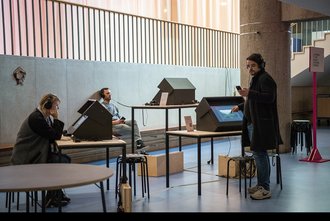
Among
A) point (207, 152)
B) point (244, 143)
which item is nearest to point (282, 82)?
point (207, 152)

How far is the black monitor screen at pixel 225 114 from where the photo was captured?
17.0 feet

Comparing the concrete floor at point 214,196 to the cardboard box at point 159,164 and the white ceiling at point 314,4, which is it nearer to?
the cardboard box at point 159,164

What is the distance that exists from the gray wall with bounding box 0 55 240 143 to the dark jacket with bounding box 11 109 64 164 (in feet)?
7.59

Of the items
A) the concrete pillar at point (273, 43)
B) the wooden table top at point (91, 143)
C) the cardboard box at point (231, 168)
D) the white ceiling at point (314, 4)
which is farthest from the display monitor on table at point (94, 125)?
the concrete pillar at point (273, 43)

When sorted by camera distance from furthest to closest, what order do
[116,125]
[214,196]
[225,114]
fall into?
→ [116,125] < [225,114] < [214,196]

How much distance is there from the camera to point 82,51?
7.73m

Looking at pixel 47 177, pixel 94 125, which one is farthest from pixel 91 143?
pixel 47 177

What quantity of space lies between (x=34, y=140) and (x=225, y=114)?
7.30 feet

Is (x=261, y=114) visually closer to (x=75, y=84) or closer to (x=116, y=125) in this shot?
(x=116, y=125)

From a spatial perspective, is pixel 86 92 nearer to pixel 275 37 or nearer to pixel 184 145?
pixel 184 145

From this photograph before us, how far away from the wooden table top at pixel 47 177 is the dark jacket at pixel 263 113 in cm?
210

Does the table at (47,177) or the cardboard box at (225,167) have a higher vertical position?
the table at (47,177)

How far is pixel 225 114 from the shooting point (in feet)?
17.3

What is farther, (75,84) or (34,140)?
(75,84)
